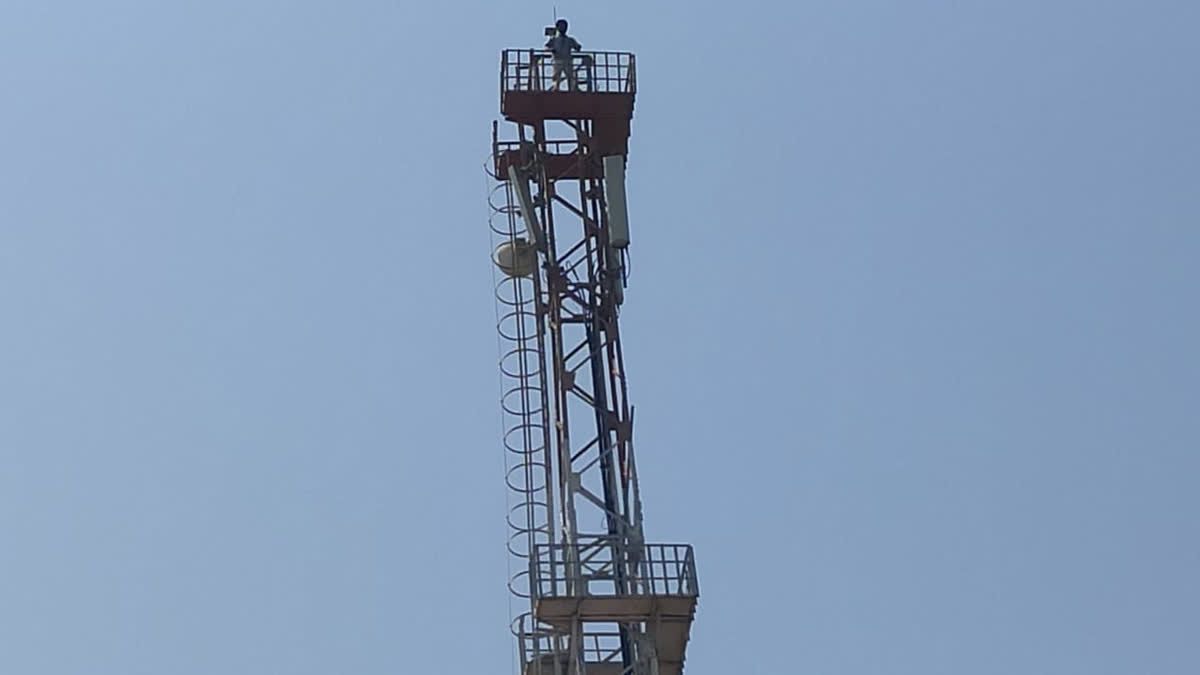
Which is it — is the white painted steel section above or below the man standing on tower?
below

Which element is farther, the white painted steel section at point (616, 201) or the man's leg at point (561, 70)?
the man's leg at point (561, 70)

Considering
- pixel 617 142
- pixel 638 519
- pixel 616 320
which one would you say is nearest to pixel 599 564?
pixel 638 519

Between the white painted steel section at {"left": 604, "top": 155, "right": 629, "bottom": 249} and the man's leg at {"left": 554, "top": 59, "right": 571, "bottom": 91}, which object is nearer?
the white painted steel section at {"left": 604, "top": 155, "right": 629, "bottom": 249}

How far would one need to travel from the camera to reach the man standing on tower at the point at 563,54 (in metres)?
59.2

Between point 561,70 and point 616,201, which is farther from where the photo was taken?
point 561,70

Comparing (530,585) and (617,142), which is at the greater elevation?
(617,142)

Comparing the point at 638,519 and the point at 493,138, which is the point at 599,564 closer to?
the point at 638,519

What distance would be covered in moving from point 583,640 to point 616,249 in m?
9.75

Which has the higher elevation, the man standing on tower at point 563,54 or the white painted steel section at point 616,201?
the man standing on tower at point 563,54

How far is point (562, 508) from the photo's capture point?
54.3 meters

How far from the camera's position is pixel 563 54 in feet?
195

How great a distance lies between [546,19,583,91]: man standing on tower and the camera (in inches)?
2330

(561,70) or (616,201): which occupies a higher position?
(561,70)

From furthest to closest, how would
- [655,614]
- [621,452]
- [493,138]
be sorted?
[493,138]
[621,452]
[655,614]
